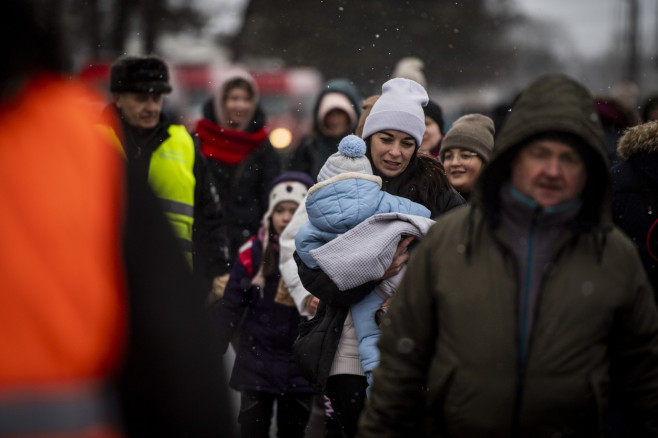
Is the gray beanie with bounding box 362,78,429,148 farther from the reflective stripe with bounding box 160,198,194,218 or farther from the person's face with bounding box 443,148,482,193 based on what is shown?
the reflective stripe with bounding box 160,198,194,218

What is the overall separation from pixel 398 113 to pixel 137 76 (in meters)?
2.13

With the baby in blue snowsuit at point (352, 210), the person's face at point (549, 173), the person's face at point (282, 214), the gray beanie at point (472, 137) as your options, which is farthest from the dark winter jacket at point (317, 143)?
the person's face at point (549, 173)

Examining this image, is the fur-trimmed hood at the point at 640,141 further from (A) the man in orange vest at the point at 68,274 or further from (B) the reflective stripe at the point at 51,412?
(B) the reflective stripe at the point at 51,412

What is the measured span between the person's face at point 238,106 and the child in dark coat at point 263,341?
241 centimetres

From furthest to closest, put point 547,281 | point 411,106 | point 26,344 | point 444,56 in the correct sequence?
point 444,56 < point 411,106 < point 547,281 < point 26,344

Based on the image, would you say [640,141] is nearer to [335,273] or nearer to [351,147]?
[351,147]

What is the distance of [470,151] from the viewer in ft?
18.6

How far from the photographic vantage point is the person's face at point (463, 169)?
5.58 m

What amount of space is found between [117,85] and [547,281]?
159 inches

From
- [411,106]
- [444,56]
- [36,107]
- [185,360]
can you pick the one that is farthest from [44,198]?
[444,56]

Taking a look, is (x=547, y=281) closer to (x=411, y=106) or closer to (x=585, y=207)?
(x=585, y=207)

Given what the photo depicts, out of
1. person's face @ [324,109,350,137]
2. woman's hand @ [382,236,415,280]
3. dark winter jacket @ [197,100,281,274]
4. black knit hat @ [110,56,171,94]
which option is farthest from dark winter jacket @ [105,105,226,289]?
person's face @ [324,109,350,137]

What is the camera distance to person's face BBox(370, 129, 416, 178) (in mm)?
4730

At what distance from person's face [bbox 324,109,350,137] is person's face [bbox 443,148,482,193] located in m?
2.66
